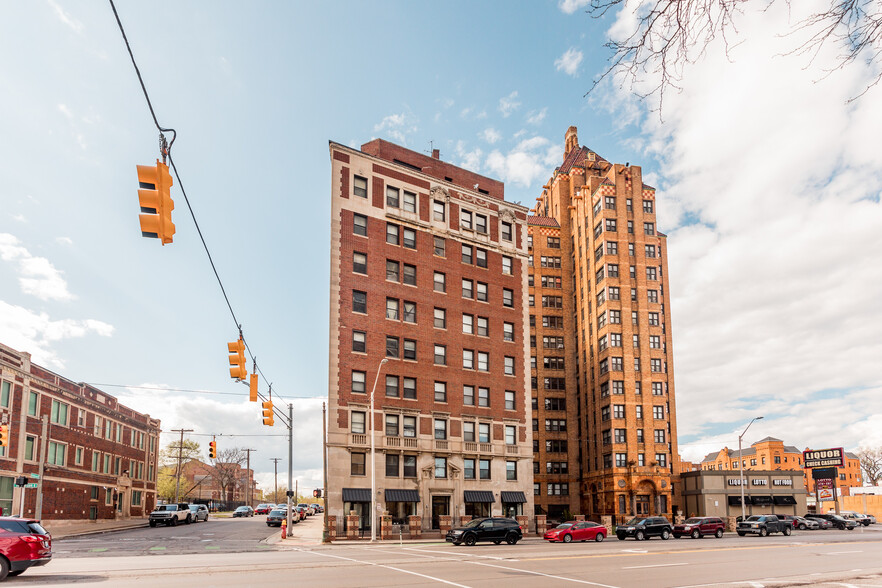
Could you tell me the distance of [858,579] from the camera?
19.3 m

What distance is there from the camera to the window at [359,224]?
53.3 metres

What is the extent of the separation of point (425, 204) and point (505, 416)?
19.1 meters

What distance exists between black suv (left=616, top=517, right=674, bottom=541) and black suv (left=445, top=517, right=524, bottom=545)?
10770 mm

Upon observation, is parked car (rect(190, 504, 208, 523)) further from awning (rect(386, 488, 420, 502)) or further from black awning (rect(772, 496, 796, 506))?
black awning (rect(772, 496, 796, 506))

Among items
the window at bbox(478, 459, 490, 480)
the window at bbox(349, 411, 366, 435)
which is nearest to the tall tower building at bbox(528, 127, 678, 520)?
the window at bbox(478, 459, 490, 480)

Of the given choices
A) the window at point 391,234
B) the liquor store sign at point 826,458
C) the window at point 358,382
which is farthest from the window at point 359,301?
the liquor store sign at point 826,458

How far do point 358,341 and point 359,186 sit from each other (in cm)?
1237

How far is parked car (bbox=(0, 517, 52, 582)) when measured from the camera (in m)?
19.9

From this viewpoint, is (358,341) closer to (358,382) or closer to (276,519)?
(358,382)

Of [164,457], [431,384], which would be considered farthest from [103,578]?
[164,457]

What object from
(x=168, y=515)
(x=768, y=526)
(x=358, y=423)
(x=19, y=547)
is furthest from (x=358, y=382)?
(x=768, y=526)

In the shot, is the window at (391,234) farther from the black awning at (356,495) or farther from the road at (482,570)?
the road at (482,570)

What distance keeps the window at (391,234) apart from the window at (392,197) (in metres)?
1.75

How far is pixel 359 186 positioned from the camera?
5434 centimetres
